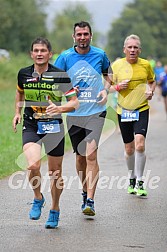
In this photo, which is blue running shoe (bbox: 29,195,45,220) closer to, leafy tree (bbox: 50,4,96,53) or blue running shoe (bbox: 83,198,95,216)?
blue running shoe (bbox: 83,198,95,216)

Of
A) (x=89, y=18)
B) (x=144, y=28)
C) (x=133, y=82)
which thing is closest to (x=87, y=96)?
(x=133, y=82)

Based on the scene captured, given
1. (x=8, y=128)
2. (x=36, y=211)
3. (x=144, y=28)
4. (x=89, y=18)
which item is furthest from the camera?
(x=89, y=18)

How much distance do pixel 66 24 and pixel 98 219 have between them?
13121 centimetres

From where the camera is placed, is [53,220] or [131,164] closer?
[53,220]

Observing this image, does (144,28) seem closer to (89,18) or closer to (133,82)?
(89,18)

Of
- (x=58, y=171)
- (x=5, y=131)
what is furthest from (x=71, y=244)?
(x=5, y=131)

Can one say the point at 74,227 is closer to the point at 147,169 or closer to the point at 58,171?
the point at 58,171

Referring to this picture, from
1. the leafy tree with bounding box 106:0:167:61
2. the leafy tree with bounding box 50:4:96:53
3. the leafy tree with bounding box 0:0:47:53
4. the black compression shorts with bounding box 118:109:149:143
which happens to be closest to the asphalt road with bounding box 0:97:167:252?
the black compression shorts with bounding box 118:109:149:143

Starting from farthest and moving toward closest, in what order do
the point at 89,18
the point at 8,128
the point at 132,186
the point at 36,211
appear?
the point at 89,18
the point at 8,128
the point at 132,186
the point at 36,211

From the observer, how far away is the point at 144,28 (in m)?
125

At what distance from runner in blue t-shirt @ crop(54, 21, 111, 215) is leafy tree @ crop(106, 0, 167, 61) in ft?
348

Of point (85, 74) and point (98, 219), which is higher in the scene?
point (85, 74)

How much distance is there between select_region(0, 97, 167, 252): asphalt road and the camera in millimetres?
7715

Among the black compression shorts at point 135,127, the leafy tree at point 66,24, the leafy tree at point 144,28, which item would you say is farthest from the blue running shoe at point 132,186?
the leafy tree at point 144,28
